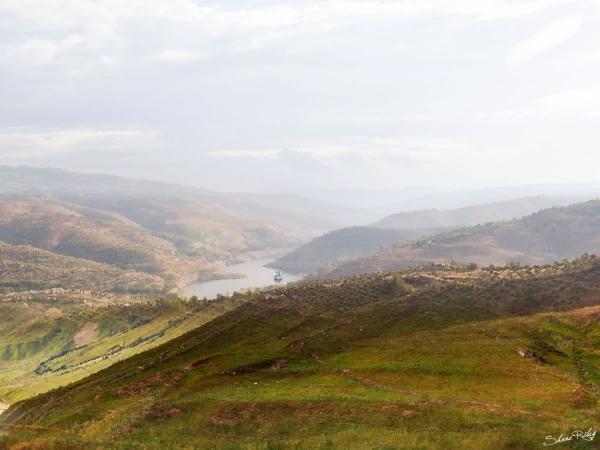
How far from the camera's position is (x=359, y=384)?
7306cm

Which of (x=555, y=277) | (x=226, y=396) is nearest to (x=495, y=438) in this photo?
(x=226, y=396)

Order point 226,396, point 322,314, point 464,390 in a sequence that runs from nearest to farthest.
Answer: point 464,390
point 226,396
point 322,314

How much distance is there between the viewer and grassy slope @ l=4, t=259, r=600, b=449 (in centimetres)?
5544

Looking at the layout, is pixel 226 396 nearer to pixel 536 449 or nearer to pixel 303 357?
pixel 303 357

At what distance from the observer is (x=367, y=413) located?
2372 inches

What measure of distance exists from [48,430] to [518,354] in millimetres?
72643
